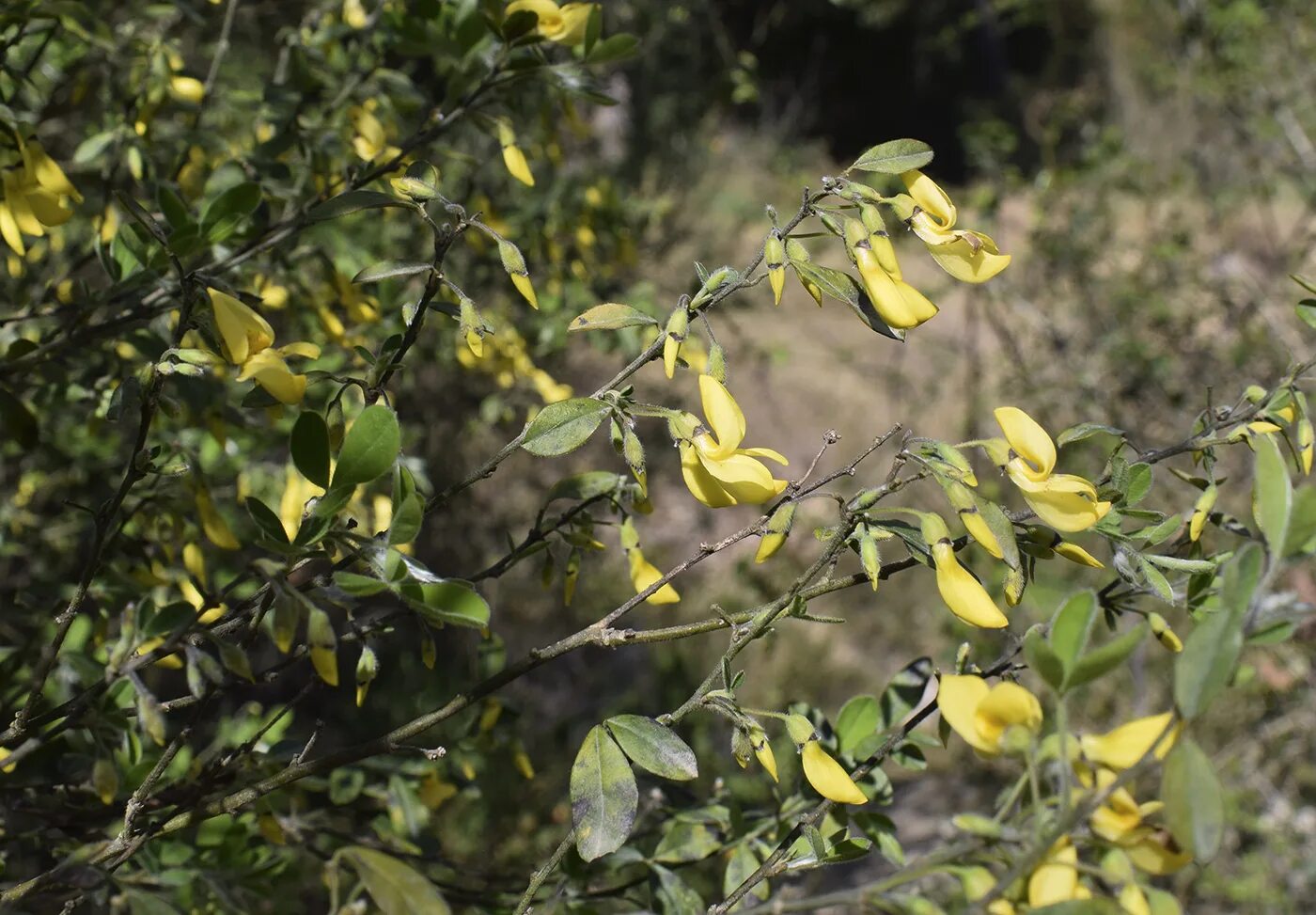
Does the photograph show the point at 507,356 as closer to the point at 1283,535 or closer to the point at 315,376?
the point at 315,376

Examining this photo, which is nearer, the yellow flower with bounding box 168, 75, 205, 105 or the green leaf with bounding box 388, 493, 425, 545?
the green leaf with bounding box 388, 493, 425, 545

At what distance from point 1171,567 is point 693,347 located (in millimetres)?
1125

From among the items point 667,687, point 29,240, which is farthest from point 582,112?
point 29,240

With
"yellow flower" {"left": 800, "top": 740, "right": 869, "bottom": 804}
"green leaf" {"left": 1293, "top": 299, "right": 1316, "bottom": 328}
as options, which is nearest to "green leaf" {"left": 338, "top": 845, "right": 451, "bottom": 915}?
"yellow flower" {"left": 800, "top": 740, "right": 869, "bottom": 804}

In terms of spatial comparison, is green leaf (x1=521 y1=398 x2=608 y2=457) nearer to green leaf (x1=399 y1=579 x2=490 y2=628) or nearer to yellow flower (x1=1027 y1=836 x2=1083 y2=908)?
green leaf (x1=399 y1=579 x2=490 y2=628)

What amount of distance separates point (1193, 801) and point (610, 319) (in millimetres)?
441

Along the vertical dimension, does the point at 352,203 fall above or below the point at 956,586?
above

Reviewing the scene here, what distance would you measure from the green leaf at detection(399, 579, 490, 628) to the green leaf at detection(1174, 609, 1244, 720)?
0.33m

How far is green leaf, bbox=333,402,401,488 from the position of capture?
20.5 inches

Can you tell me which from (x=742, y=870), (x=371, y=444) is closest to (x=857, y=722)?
(x=742, y=870)

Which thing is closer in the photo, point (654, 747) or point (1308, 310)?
point (654, 747)

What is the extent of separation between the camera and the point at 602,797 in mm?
605

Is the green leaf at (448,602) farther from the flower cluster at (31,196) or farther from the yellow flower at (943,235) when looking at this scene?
the flower cluster at (31,196)

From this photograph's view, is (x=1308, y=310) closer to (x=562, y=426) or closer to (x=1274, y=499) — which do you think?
(x=1274, y=499)
